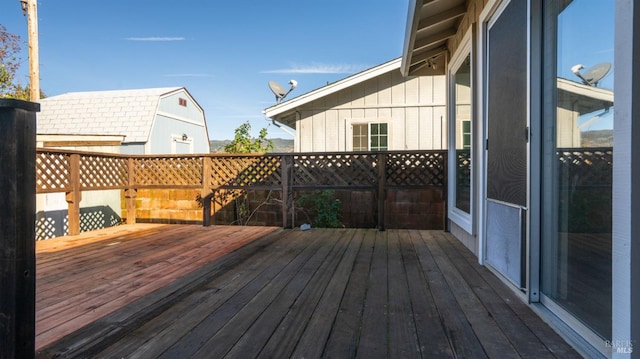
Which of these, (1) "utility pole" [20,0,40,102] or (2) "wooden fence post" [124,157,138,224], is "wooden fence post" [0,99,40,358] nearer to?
(2) "wooden fence post" [124,157,138,224]

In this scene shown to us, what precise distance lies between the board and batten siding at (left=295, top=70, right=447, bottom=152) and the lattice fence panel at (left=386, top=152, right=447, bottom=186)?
2.17 metres

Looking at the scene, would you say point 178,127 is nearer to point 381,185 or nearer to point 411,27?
point 381,185

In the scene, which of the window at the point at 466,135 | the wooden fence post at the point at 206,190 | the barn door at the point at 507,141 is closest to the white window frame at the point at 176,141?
the wooden fence post at the point at 206,190

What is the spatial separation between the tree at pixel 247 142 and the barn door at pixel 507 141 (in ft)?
15.6

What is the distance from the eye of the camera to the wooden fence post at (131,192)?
5.04 meters

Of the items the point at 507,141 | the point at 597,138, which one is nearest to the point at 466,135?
the point at 507,141

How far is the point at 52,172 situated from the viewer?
12.4 ft

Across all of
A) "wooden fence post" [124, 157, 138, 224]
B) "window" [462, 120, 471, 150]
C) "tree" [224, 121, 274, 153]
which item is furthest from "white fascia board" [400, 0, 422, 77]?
"wooden fence post" [124, 157, 138, 224]

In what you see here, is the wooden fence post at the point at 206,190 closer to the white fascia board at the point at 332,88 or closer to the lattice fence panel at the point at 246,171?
the lattice fence panel at the point at 246,171

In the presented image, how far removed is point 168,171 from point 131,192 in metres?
0.75

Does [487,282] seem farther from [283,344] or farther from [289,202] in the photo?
[289,202]

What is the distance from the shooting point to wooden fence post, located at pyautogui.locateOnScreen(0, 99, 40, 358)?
1018mm

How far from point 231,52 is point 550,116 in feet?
41.1

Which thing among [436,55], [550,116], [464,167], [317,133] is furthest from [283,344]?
[317,133]
